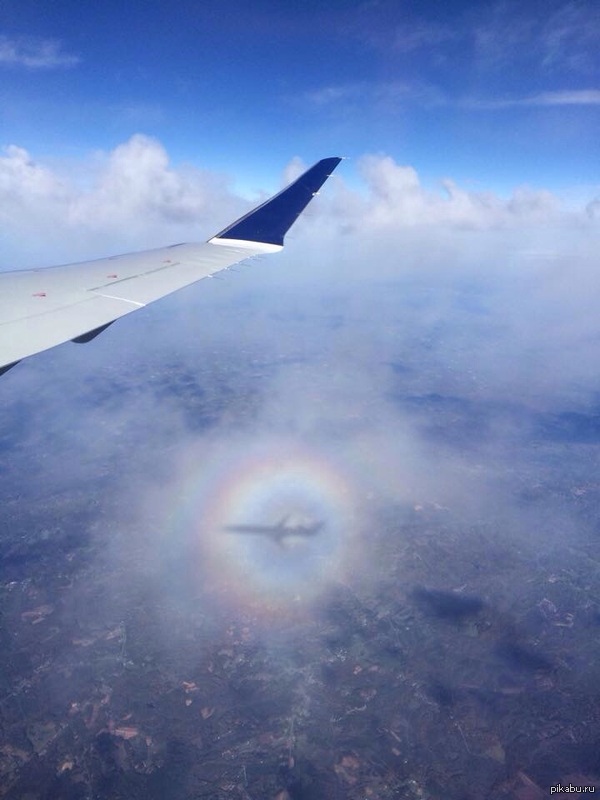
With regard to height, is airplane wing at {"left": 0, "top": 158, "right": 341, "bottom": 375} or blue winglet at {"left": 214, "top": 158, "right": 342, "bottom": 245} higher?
blue winglet at {"left": 214, "top": 158, "right": 342, "bottom": 245}

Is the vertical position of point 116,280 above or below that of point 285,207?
→ below

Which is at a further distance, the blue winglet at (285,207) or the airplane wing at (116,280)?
the blue winglet at (285,207)

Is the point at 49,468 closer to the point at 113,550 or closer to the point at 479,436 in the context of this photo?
the point at 113,550

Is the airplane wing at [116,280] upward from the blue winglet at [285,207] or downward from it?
downward

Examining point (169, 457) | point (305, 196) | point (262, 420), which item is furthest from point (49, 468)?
point (305, 196)

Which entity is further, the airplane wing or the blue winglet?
the blue winglet
